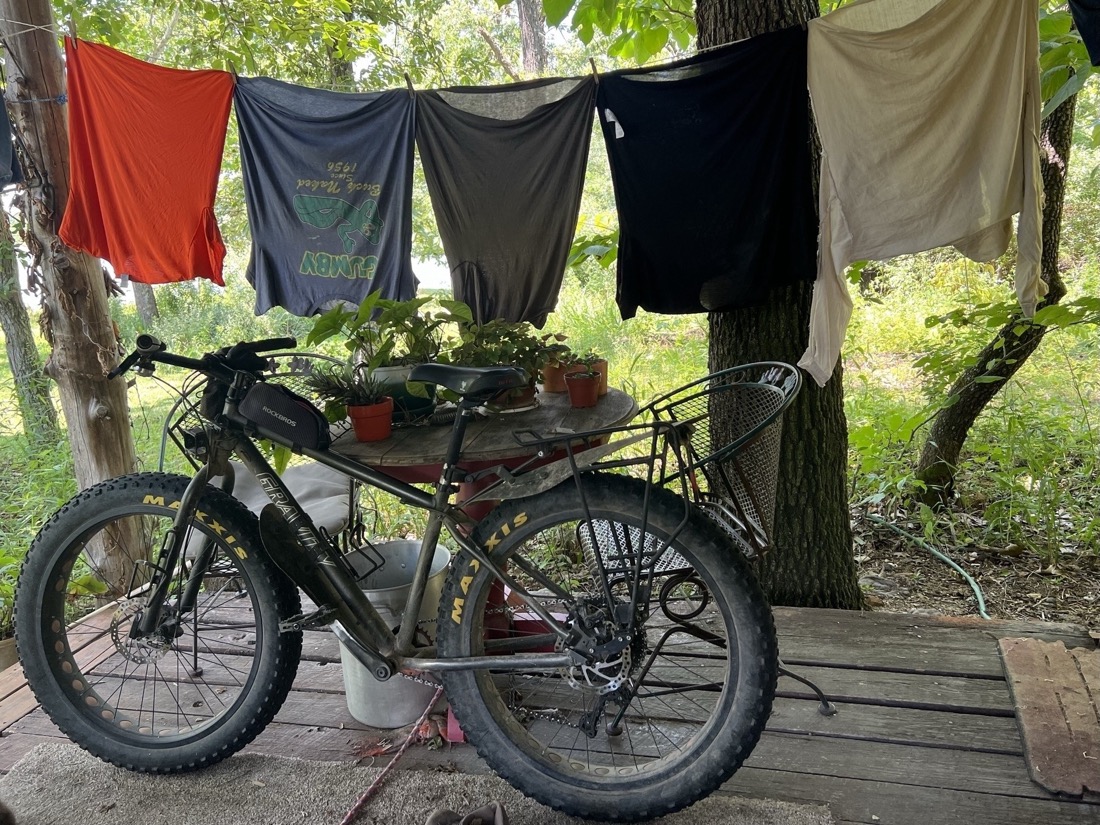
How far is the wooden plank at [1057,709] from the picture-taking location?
5.32 ft

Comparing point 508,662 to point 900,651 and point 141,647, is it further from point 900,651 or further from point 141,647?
point 900,651

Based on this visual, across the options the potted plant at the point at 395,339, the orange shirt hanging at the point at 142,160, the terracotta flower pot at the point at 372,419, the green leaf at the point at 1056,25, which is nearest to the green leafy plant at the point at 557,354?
the potted plant at the point at 395,339

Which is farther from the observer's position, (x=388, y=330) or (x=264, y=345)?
(x=388, y=330)

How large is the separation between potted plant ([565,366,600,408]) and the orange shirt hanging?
1.86 meters

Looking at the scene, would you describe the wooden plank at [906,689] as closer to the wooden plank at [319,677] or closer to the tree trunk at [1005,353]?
the wooden plank at [319,677]

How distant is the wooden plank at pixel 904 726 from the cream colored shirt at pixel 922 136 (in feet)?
3.11

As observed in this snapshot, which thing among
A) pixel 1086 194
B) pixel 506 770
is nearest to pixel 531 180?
pixel 506 770

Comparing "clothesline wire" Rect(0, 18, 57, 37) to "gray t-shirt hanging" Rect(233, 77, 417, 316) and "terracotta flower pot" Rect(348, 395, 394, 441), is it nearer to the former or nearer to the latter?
"gray t-shirt hanging" Rect(233, 77, 417, 316)

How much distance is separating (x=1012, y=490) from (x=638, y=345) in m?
3.47

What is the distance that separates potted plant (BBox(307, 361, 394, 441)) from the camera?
187 cm

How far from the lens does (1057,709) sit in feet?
6.03


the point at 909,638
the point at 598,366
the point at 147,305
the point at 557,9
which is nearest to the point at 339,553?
the point at 598,366

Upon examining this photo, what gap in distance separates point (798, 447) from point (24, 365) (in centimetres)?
474

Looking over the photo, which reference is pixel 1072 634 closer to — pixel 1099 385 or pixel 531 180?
pixel 531 180
